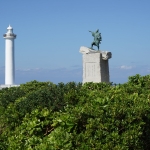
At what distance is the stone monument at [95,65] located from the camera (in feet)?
62.5

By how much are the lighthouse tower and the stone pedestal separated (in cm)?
954

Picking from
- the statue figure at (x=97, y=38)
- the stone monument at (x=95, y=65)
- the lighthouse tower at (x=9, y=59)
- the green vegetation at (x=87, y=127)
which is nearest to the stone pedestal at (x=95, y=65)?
the stone monument at (x=95, y=65)

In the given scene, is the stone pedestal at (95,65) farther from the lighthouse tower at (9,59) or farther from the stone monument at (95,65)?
the lighthouse tower at (9,59)

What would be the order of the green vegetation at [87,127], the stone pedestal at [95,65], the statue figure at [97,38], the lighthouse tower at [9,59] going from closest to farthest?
the green vegetation at [87,127] → the stone pedestal at [95,65] → the statue figure at [97,38] → the lighthouse tower at [9,59]

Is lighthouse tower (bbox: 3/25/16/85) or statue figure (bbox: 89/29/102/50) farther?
lighthouse tower (bbox: 3/25/16/85)

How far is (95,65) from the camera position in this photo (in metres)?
19.2

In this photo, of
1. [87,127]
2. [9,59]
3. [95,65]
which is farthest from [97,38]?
[87,127]

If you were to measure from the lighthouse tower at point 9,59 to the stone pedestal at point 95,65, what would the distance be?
9.54 m

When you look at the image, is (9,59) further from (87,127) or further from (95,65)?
(87,127)

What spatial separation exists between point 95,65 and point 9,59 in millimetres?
10469

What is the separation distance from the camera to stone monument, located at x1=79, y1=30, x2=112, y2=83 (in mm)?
19047

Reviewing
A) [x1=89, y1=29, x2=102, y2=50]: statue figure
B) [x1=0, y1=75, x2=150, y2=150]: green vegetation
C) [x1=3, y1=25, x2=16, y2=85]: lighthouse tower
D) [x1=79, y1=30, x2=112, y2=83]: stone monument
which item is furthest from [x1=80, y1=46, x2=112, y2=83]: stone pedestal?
[x1=0, y1=75, x2=150, y2=150]: green vegetation

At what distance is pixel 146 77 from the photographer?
9859mm

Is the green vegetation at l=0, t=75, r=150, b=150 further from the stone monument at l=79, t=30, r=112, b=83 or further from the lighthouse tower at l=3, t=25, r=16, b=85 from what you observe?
the lighthouse tower at l=3, t=25, r=16, b=85
